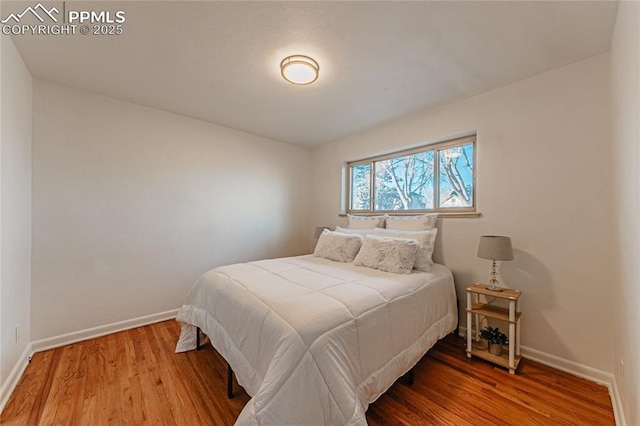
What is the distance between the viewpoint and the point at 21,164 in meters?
1.95

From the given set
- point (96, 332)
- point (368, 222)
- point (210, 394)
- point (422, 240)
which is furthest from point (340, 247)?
point (96, 332)

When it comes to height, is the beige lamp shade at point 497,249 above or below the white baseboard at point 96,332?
above

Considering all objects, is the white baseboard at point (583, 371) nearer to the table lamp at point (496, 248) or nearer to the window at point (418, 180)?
the table lamp at point (496, 248)

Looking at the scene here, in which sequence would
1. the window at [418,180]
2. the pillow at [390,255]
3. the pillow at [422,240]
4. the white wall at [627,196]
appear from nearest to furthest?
the white wall at [627,196]
the pillow at [390,255]
the pillow at [422,240]
the window at [418,180]

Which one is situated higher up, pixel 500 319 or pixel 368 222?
pixel 368 222

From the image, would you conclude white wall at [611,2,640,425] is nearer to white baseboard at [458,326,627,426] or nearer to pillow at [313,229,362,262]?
white baseboard at [458,326,627,426]

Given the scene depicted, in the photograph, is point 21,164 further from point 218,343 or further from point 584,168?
point 584,168

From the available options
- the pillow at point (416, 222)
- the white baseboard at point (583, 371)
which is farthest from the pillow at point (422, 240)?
the white baseboard at point (583, 371)

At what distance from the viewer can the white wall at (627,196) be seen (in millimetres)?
1118

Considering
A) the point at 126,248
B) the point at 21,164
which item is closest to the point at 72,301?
the point at 126,248

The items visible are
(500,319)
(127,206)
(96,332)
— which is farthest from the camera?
(127,206)

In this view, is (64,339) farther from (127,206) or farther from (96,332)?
(127,206)

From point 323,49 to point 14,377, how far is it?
3.21 meters

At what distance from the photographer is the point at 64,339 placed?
2.28 m
